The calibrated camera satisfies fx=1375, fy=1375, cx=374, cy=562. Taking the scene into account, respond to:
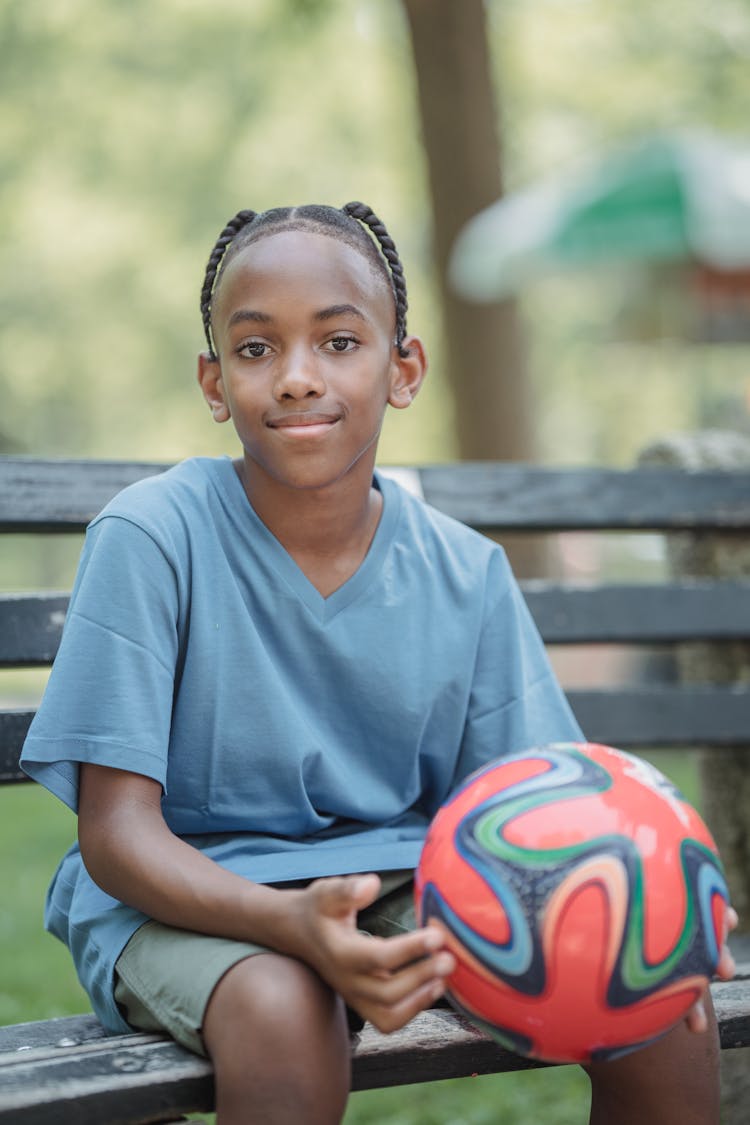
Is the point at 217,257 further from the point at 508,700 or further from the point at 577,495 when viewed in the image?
the point at 577,495

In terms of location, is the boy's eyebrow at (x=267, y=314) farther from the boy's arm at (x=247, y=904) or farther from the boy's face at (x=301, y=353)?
the boy's arm at (x=247, y=904)

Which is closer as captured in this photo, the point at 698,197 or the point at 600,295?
the point at 698,197

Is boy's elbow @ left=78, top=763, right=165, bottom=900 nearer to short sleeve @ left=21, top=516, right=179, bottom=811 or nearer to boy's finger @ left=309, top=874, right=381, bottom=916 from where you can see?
short sleeve @ left=21, top=516, right=179, bottom=811

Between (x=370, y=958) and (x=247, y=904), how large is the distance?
23cm

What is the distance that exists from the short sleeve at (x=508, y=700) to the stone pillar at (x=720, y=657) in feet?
3.94

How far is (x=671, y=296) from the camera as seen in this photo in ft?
28.4

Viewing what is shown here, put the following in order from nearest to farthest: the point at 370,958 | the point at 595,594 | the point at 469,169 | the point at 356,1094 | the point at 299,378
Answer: the point at 370,958, the point at 299,378, the point at 595,594, the point at 356,1094, the point at 469,169

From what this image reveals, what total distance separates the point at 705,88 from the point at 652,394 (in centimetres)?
906

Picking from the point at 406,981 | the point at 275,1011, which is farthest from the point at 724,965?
the point at 275,1011

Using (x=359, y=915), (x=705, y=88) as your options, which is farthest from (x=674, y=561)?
(x=705, y=88)

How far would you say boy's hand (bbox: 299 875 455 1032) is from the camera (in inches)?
66.2

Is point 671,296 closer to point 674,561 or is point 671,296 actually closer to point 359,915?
point 674,561

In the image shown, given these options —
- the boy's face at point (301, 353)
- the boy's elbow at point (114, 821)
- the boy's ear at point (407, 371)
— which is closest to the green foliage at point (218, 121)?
the boy's ear at point (407, 371)

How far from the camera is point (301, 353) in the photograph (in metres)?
2.17
